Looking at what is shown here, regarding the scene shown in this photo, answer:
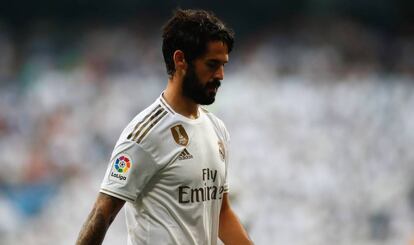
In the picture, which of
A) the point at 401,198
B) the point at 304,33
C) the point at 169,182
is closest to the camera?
the point at 169,182

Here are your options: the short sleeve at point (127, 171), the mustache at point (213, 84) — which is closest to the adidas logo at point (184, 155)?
the short sleeve at point (127, 171)

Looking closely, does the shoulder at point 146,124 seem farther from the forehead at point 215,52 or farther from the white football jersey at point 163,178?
the forehead at point 215,52

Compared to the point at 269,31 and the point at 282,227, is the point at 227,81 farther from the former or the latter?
the point at 282,227

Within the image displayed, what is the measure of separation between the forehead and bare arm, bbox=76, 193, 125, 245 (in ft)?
2.06

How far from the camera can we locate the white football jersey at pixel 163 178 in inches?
108

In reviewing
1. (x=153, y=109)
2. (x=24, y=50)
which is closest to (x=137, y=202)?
(x=153, y=109)

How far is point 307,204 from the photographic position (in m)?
7.88

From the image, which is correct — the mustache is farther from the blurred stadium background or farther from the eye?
the blurred stadium background

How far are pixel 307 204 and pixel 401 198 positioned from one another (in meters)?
0.93

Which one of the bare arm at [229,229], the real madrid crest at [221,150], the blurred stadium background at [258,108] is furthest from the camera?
the blurred stadium background at [258,108]

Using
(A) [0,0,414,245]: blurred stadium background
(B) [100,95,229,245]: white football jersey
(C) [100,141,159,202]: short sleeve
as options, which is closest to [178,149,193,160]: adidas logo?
(B) [100,95,229,245]: white football jersey

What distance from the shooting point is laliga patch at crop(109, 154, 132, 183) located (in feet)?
8.94

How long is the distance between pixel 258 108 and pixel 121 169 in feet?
18.5

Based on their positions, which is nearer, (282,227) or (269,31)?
(282,227)
